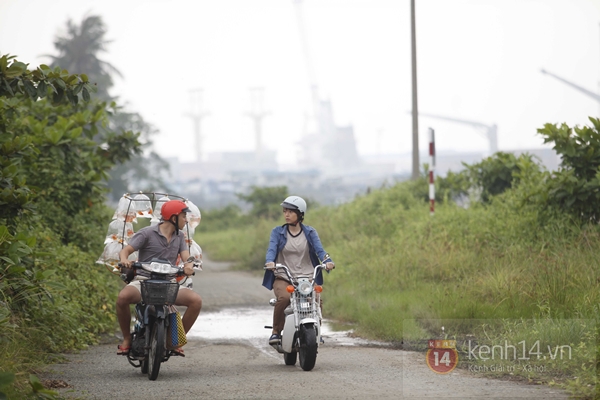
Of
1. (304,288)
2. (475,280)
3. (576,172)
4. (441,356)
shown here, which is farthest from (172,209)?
(576,172)

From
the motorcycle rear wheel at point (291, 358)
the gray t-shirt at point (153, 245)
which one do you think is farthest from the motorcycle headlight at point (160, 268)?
the motorcycle rear wheel at point (291, 358)

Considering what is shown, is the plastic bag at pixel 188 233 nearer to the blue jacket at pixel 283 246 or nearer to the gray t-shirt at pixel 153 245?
the gray t-shirt at pixel 153 245

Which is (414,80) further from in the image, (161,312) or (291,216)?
(161,312)

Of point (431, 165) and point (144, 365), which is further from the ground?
point (431, 165)

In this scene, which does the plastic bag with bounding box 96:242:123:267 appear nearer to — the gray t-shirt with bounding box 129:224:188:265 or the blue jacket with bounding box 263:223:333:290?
the gray t-shirt with bounding box 129:224:188:265

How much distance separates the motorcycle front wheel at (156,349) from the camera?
320 inches

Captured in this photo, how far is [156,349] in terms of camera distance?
26.8 ft

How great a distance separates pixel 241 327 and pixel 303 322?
4.36m

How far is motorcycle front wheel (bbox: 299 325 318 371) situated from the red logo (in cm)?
117

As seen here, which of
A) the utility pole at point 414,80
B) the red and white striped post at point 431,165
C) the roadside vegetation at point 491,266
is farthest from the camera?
the utility pole at point 414,80

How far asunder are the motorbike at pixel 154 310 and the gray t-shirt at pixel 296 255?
4.47 feet

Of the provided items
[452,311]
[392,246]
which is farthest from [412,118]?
[452,311]

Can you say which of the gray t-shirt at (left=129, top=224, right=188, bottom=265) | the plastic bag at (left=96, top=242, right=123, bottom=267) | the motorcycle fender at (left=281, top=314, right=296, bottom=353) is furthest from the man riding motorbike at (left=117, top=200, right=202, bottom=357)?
the motorcycle fender at (left=281, top=314, right=296, bottom=353)

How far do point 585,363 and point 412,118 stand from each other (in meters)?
16.9
